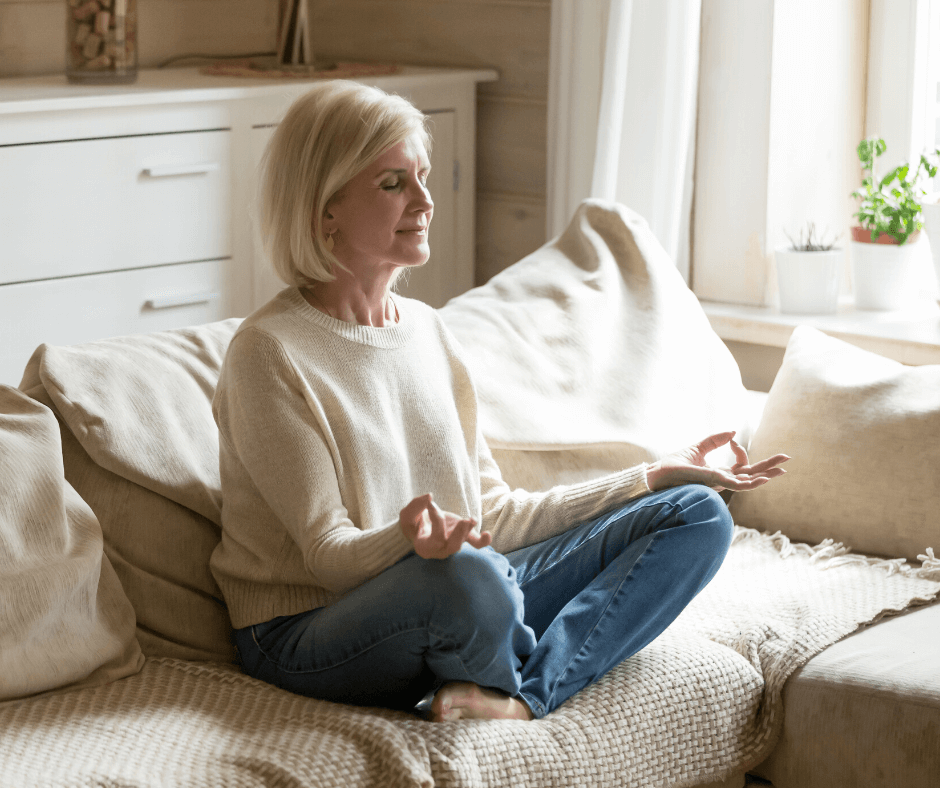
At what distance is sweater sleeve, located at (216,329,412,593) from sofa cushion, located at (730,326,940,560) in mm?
817

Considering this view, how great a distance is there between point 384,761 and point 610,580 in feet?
1.18

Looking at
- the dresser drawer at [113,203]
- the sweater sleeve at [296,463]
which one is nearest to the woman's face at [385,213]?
the sweater sleeve at [296,463]

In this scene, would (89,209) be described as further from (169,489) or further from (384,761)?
(384,761)

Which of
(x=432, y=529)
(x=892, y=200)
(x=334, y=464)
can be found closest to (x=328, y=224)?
(x=334, y=464)

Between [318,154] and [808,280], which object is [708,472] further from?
[808,280]

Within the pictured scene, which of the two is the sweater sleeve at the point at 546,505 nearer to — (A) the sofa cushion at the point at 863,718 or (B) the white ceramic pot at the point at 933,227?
(A) the sofa cushion at the point at 863,718

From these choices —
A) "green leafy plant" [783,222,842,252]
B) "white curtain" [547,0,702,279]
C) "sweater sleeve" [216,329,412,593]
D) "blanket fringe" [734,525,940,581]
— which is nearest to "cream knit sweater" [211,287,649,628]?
"sweater sleeve" [216,329,412,593]

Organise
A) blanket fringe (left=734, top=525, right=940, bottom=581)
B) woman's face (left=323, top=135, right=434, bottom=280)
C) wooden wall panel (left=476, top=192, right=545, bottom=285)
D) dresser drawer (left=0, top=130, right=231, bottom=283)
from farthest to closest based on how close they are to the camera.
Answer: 1. wooden wall panel (left=476, top=192, right=545, bottom=285)
2. dresser drawer (left=0, top=130, right=231, bottom=283)
3. blanket fringe (left=734, top=525, right=940, bottom=581)
4. woman's face (left=323, top=135, right=434, bottom=280)

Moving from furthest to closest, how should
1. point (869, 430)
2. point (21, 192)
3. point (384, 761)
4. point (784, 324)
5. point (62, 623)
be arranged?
1. point (784, 324)
2. point (21, 192)
3. point (869, 430)
4. point (62, 623)
5. point (384, 761)

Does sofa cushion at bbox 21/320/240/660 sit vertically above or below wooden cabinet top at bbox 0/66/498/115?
below

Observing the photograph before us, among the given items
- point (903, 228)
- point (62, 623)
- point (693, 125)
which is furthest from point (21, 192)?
point (903, 228)

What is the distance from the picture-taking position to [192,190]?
8.29 ft

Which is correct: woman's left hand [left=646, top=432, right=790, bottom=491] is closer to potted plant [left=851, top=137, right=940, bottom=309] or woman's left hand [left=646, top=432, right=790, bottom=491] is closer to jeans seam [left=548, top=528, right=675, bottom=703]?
jeans seam [left=548, top=528, right=675, bottom=703]

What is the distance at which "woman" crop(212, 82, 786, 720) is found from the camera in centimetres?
136
